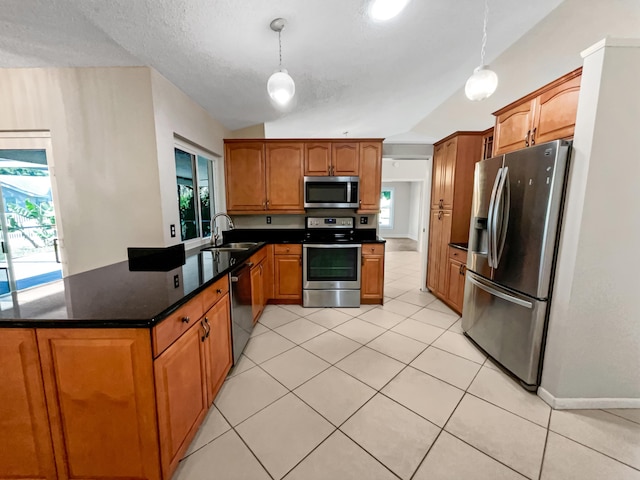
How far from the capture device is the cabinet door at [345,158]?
132 inches

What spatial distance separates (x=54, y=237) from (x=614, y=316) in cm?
416

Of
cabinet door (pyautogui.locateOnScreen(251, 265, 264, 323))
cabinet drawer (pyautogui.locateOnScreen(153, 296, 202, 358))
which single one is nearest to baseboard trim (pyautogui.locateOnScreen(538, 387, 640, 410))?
cabinet drawer (pyautogui.locateOnScreen(153, 296, 202, 358))

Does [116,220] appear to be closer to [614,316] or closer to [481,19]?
[481,19]

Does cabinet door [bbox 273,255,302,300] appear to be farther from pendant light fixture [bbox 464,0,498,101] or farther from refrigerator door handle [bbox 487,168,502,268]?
pendant light fixture [bbox 464,0,498,101]

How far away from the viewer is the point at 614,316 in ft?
5.07

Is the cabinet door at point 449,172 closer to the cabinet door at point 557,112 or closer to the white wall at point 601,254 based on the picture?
the cabinet door at point 557,112

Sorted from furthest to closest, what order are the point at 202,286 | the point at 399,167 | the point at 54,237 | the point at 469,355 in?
the point at 399,167 → the point at 469,355 → the point at 54,237 → the point at 202,286

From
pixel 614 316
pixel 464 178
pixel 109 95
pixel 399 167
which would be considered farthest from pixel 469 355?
pixel 399 167

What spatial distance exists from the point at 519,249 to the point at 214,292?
2.18 metres

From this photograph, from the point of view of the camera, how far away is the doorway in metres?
1.99

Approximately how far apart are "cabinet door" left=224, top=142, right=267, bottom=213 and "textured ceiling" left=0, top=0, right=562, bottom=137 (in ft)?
2.50

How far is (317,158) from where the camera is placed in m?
3.38

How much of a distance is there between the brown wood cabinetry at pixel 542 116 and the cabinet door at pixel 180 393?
263 centimetres

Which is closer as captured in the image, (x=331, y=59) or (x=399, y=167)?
(x=331, y=59)
